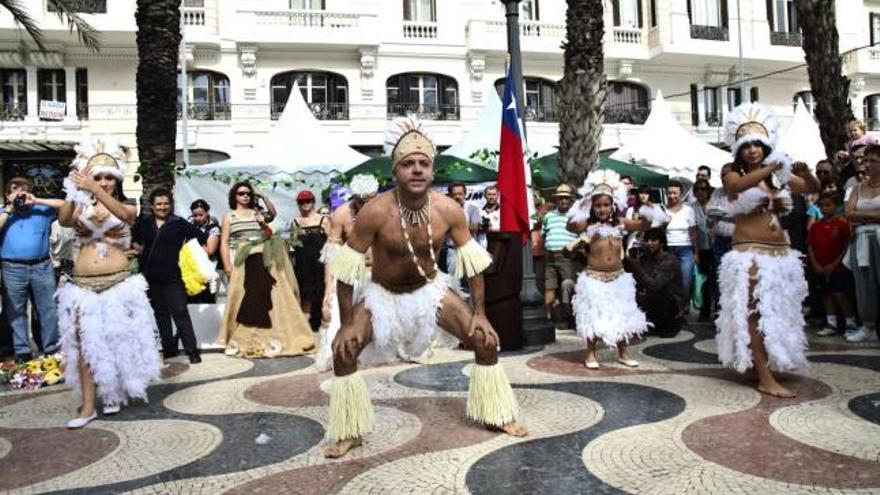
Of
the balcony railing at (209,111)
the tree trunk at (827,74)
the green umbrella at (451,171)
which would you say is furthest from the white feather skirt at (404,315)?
the balcony railing at (209,111)

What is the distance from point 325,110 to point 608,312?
20216mm

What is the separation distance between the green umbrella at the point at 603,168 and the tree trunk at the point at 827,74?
336 centimetres

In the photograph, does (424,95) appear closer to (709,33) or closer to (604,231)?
(709,33)

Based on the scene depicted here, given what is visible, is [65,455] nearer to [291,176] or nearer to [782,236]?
[782,236]

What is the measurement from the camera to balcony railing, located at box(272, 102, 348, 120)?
25016mm

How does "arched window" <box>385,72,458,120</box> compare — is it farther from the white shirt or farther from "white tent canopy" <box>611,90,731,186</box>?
the white shirt

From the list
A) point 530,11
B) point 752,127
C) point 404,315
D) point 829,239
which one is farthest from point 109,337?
point 530,11

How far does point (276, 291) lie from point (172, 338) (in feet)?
3.82

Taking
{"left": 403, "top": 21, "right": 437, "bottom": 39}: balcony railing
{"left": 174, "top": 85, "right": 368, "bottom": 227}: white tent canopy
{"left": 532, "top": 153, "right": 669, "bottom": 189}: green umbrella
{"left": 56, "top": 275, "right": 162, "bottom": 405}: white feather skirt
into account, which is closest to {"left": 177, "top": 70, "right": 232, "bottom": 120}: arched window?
{"left": 403, "top": 21, "right": 437, "bottom": 39}: balcony railing

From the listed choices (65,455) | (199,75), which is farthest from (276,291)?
(199,75)

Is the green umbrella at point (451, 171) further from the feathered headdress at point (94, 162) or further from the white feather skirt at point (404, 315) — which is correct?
the white feather skirt at point (404, 315)

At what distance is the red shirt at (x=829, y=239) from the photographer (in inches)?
302

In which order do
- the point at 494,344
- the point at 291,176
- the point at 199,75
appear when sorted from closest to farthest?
the point at 494,344 → the point at 291,176 → the point at 199,75

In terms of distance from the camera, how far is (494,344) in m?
4.41
